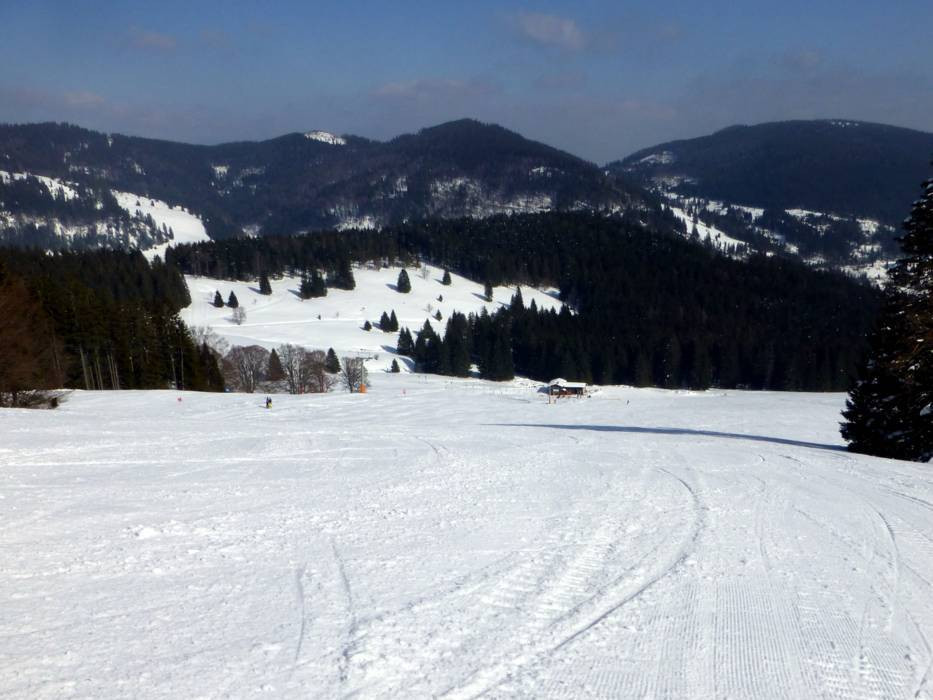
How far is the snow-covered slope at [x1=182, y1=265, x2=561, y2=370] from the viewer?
306 ft

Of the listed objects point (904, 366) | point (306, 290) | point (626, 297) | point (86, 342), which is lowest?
point (904, 366)

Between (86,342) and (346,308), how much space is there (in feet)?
238

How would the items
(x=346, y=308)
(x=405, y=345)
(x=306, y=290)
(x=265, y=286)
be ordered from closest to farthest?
(x=405, y=345), (x=346, y=308), (x=306, y=290), (x=265, y=286)

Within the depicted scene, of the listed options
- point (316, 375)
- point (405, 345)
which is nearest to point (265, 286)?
point (405, 345)

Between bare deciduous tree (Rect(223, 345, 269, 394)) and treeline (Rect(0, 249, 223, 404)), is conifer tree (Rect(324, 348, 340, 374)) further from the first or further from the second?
treeline (Rect(0, 249, 223, 404))

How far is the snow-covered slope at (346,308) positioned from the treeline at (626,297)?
256 inches

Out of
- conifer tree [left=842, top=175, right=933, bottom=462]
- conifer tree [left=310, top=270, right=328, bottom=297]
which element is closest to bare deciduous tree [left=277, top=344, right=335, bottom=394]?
conifer tree [left=842, top=175, right=933, bottom=462]

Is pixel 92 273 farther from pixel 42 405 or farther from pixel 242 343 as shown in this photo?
pixel 42 405

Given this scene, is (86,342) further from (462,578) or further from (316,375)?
(462,578)

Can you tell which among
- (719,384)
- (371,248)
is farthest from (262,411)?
(371,248)

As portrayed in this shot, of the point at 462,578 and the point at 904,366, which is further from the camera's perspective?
the point at 904,366

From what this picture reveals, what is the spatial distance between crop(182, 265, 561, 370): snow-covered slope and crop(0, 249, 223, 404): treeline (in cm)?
2842

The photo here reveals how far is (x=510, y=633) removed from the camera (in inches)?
216

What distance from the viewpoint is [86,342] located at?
44281mm
